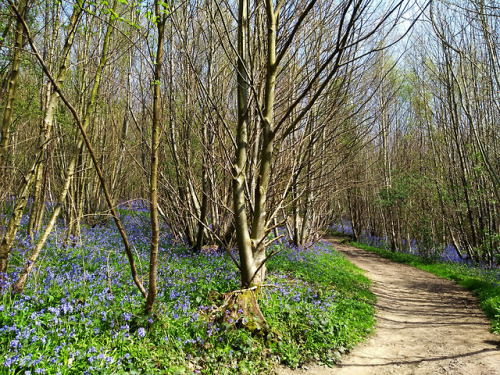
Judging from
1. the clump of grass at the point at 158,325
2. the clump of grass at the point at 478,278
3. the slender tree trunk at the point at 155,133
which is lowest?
the clump of grass at the point at 478,278

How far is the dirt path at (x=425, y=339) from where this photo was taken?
3926 mm

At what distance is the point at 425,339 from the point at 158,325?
3.94 m

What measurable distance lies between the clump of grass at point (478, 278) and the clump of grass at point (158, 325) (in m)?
2.29

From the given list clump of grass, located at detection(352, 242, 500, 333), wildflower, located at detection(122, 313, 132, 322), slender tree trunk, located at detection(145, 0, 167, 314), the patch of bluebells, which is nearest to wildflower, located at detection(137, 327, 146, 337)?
the patch of bluebells

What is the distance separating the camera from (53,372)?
2.57 m

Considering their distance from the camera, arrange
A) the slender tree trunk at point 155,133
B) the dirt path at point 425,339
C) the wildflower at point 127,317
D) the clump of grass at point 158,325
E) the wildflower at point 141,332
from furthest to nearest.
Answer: the dirt path at point 425,339
the wildflower at point 127,317
the wildflower at point 141,332
the clump of grass at point 158,325
the slender tree trunk at point 155,133

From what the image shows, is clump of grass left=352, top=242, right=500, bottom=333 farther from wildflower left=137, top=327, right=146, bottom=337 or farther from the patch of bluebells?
wildflower left=137, top=327, right=146, bottom=337

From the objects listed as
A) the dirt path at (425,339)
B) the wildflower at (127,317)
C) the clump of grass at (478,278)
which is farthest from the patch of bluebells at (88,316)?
the clump of grass at (478,278)

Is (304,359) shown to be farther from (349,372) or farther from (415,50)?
(415,50)

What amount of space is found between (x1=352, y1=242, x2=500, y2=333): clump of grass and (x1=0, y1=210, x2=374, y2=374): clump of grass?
2288mm

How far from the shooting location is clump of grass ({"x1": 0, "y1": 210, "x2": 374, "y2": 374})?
2834 millimetres

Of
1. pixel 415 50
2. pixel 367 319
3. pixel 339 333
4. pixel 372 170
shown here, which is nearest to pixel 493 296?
pixel 367 319

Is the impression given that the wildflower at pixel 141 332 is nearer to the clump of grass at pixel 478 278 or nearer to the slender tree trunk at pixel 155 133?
the slender tree trunk at pixel 155 133

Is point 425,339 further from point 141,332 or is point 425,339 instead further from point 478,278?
point 478,278
